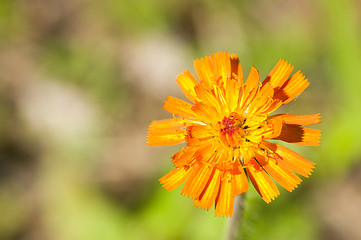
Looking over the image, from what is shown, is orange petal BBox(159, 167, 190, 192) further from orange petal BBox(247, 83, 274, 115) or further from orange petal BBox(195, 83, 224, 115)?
orange petal BBox(247, 83, 274, 115)

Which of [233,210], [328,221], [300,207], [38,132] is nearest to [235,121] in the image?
[233,210]

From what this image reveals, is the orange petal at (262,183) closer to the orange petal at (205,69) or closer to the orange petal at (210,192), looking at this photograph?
the orange petal at (210,192)

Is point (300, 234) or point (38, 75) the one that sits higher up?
point (38, 75)

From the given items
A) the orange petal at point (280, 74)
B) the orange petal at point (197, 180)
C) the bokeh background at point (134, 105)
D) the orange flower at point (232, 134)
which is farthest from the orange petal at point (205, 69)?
the bokeh background at point (134, 105)

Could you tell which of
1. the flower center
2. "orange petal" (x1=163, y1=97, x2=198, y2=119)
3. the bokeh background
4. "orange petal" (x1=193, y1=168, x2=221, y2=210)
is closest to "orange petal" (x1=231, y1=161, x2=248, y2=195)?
"orange petal" (x1=193, y1=168, x2=221, y2=210)

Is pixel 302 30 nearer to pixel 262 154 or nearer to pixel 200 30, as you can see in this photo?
pixel 200 30

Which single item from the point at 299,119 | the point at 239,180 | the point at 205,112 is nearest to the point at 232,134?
the point at 205,112

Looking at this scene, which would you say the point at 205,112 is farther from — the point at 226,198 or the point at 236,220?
the point at 236,220
